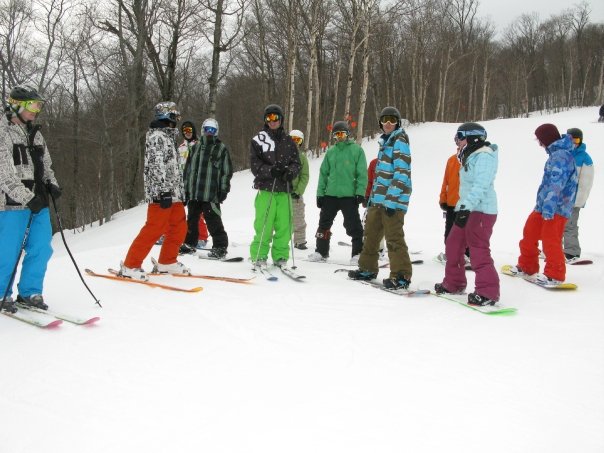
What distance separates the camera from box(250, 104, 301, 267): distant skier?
575 centimetres

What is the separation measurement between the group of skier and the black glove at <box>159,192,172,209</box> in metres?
0.01

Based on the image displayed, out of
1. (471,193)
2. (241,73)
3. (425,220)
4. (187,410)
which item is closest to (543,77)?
(241,73)

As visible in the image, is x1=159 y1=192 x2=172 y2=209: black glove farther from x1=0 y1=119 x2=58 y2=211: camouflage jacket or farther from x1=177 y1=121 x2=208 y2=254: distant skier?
x1=177 y1=121 x2=208 y2=254: distant skier

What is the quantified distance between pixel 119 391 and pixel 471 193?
3423mm

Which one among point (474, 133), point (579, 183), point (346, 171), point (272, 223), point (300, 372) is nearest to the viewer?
point (300, 372)

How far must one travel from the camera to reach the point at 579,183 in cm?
687

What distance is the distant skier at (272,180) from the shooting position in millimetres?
5754

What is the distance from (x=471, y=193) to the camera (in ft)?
14.8

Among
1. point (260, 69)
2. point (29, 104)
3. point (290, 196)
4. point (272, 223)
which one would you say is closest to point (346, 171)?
point (290, 196)

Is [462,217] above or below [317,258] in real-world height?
above

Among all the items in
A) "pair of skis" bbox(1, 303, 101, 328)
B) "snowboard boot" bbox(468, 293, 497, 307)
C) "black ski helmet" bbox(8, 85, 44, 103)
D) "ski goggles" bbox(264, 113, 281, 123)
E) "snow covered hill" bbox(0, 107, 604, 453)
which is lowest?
"snow covered hill" bbox(0, 107, 604, 453)

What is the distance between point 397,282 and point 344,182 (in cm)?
181

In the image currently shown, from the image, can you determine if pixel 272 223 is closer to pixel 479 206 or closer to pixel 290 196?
pixel 290 196

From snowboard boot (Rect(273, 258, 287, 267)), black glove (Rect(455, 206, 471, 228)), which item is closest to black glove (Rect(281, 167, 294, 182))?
snowboard boot (Rect(273, 258, 287, 267))
